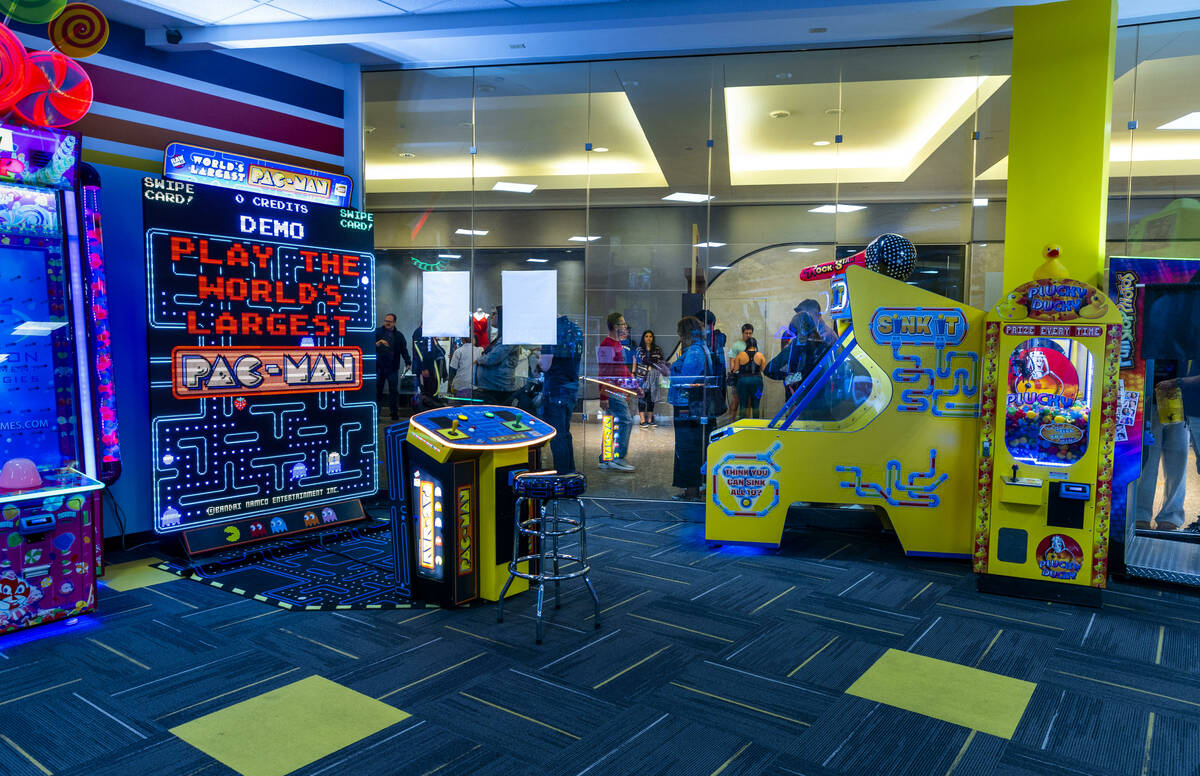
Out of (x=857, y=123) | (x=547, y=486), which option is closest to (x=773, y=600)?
(x=547, y=486)

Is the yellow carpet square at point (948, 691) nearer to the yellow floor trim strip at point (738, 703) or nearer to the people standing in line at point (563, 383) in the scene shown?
the yellow floor trim strip at point (738, 703)

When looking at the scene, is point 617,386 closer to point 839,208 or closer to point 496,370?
point 496,370

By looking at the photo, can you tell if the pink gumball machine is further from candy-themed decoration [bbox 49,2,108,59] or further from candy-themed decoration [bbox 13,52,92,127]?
candy-themed decoration [bbox 49,2,108,59]

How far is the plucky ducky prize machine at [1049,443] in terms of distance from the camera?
3.83 meters

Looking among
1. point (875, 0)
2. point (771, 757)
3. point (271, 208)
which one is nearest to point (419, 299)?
point (271, 208)

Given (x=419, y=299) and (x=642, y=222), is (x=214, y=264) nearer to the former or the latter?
(x=419, y=299)

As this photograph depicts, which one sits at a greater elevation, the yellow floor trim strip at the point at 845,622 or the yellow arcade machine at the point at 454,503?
the yellow arcade machine at the point at 454,503

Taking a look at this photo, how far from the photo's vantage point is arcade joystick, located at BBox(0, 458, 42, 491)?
325cm

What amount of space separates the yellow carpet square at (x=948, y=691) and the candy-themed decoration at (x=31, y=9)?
14.5ft

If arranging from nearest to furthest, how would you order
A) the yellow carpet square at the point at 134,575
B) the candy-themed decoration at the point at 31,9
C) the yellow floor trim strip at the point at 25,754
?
the yellow floor trim strip at the point at 25,754
the candy-themed decoration at the point at 31,9
the yellow carpet square at the point at 134,575

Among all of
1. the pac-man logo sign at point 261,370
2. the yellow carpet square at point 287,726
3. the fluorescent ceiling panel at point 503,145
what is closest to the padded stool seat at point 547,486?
the yellow carpet square at point 287,726

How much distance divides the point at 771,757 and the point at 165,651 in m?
2.55

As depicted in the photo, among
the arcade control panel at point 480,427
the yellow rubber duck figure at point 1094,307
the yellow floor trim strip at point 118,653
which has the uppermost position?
the yellow rubber duck figure at point 1094,307

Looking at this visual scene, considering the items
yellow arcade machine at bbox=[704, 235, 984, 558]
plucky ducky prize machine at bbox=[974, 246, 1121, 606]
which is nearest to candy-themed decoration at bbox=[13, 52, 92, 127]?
yellow arcade machine at bbox=[704, 235, 984, 558]
